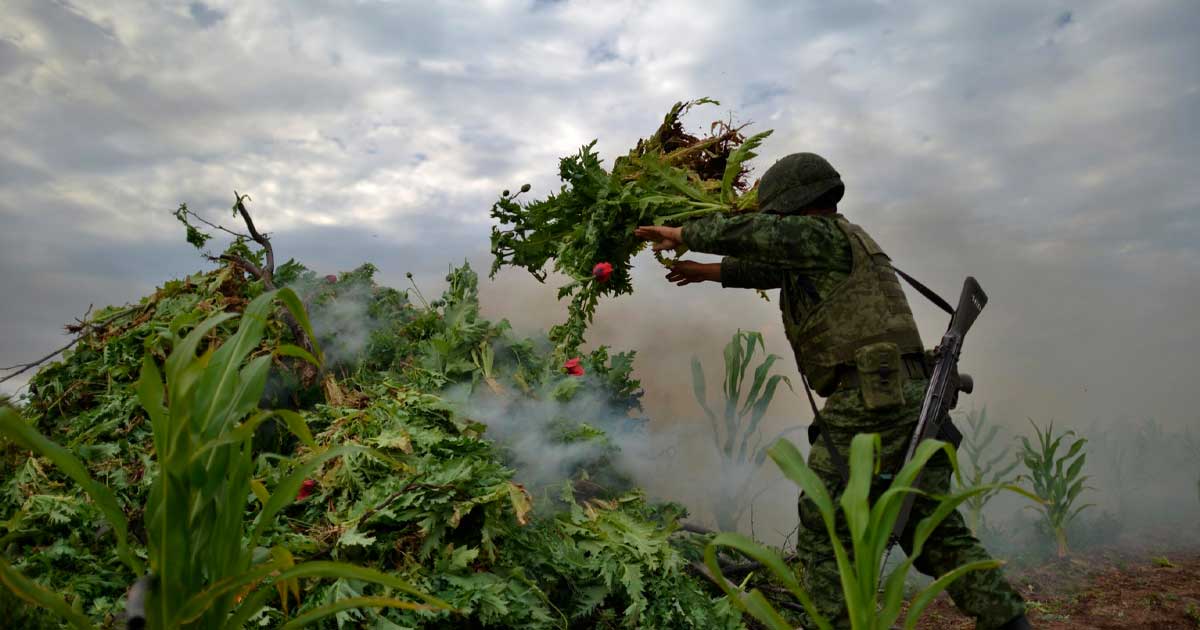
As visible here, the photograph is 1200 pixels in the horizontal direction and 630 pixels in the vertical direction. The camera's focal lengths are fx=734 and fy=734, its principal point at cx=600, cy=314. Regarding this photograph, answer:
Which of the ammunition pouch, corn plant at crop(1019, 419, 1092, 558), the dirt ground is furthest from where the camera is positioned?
corn plant at crop(1019, 419, 1092, 558)

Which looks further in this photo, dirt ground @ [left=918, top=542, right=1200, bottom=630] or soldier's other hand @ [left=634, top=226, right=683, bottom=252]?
dirt ground @ [left=918, top=542, right=1200, bottom=630]

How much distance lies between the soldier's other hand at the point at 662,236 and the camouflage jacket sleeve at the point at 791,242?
13.8 inches

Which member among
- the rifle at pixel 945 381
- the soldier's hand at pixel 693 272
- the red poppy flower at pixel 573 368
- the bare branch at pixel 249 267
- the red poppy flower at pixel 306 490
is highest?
the bare branch at pixel 249 267

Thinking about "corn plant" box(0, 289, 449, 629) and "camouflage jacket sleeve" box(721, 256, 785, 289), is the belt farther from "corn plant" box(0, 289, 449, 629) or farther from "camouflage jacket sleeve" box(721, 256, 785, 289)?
"corn plant" box(0, 289, 449, 629)

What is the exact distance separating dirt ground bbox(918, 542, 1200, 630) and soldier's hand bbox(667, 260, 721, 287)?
274 cm

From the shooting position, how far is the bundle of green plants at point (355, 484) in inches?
71.9

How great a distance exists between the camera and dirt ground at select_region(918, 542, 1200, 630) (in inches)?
179

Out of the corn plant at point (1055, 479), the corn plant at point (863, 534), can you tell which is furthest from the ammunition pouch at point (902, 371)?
the corn plant at point (1055, 479)

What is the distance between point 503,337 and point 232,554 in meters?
2.34

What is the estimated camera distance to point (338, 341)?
14.7ft

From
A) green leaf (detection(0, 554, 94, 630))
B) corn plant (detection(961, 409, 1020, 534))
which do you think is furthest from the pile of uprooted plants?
corn plant (detection(961, 409, 1020, 534))

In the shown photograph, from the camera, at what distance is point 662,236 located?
374cm

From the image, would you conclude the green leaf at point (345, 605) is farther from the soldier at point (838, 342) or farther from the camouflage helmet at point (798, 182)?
the camouflage helmet at point (798, 182)

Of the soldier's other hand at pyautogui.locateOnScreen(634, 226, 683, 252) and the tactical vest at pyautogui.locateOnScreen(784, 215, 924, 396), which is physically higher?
the soldier's other hand at pyautogui.locateOnScreen(634, 226, 683, 252)
